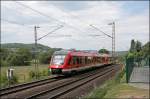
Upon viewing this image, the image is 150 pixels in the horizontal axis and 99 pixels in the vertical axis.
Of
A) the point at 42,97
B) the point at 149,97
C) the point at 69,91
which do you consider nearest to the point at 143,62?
the point at 69,91

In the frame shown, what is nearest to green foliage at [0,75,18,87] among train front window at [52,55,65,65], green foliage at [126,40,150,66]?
train front window at [52,55,65,65]

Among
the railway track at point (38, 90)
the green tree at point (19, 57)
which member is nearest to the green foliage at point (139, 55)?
the railway track at point (38, 90)

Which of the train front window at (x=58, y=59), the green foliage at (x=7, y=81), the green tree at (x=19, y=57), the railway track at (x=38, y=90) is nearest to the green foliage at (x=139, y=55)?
the train front window at (x=58, y=59)

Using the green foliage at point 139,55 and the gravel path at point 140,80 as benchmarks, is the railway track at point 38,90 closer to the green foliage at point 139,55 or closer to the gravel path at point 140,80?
the gravel path at point 140,80

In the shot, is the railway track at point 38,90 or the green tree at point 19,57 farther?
the green tree at point 19,57

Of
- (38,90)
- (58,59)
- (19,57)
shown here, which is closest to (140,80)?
(38,90)

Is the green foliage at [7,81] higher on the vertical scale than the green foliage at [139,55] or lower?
lower

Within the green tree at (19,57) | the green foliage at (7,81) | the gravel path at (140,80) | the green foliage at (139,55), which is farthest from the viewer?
the green tree at (19,57)

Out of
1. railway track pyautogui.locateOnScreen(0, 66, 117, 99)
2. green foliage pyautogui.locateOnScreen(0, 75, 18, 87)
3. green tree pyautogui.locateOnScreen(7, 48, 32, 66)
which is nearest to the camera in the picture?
railway track pyautogui.locateOnScreen(0, 66, 117, 99)

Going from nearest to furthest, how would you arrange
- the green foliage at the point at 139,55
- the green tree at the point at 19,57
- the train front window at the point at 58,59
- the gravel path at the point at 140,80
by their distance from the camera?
the gravel path at the point at 140,80, the train front window at the point at 58,59, the green foliage at the point at 139,55, the green tree at the point at 19,57

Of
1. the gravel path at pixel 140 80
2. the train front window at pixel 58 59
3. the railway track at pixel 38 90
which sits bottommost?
the railway track at pixel 38 90

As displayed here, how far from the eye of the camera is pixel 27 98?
17.0 metres

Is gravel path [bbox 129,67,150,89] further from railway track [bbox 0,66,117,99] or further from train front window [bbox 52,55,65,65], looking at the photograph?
train front window [bbox 52,55,65,65]

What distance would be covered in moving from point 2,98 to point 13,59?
4083 inches
